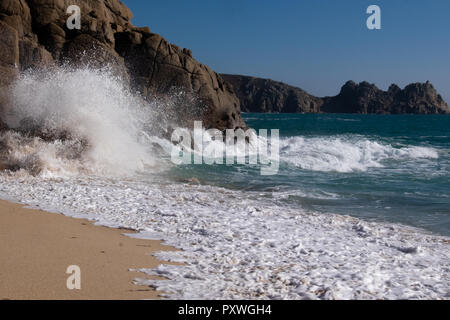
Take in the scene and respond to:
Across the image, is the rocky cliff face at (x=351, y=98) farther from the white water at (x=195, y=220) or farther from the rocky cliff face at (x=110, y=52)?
the white water at (x=195, y=220)

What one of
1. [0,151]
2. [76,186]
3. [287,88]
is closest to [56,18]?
[0,151]

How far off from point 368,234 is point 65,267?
15.1 ft

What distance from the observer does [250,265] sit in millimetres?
5074

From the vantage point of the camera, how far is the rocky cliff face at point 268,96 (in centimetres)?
15350

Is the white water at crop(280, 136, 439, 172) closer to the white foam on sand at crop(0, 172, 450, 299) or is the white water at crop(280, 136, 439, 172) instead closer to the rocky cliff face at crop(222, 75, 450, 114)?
the white foam on sand at crop(0, 172, 450, 299)

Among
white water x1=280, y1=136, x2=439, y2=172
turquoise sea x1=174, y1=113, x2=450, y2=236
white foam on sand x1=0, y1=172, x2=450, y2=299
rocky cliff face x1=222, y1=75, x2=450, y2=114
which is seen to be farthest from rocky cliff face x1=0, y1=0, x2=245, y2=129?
rocky cliff face x1=222, y1=75, x2=450, y2=114

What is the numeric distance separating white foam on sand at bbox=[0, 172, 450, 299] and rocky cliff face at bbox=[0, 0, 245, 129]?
7.68 m

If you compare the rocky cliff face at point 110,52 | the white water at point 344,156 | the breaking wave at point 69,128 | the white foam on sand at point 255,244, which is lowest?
the white foam on sand at point 255,244

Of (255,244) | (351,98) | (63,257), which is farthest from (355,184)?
(351,98)

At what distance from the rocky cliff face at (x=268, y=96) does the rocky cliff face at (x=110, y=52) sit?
130m

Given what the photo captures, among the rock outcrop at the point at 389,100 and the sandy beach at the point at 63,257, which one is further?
the rock outcrop at the point at 389,100

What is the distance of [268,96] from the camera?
156m

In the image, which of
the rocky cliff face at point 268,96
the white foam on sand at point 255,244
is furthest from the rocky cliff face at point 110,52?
the rocky cliff face at point 268,96
